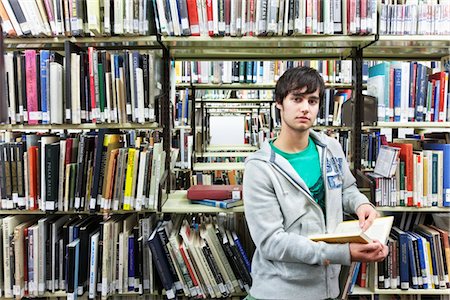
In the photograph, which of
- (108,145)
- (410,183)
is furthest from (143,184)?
(410,183)

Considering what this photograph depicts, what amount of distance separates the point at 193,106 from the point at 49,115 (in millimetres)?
1828

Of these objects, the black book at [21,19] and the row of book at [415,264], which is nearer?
the black book at [21,19]

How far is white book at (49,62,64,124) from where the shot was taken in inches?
64.4

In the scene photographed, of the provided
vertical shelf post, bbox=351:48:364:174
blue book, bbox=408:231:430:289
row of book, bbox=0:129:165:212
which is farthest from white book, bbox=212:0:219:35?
blue book, bbox=408:231:430:289

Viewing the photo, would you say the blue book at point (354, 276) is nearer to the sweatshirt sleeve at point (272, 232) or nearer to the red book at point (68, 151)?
the sweatshirt sleeve at point (272, 232)

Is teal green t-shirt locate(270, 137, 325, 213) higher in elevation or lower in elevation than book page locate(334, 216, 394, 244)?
higher

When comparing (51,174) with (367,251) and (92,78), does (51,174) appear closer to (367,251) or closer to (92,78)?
(92,78)

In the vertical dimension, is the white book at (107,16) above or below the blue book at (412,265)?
above

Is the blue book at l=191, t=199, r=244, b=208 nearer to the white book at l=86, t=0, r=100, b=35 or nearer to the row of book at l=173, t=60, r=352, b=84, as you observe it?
the white book at l=86, t=0, r=100, b=35

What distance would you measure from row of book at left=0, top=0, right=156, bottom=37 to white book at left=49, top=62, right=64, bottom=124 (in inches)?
6.9

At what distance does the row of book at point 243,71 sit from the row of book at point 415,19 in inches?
50.7

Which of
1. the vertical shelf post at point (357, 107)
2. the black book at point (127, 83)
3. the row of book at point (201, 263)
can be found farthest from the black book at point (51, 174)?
the vertical shelf post at point (357, 107)

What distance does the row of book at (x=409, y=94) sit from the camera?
1.82 meters

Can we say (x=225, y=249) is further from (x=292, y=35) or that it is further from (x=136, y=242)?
(x=292, y=35)
